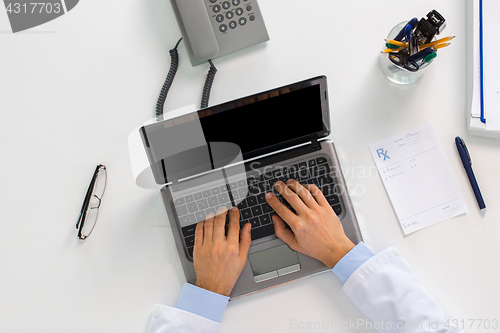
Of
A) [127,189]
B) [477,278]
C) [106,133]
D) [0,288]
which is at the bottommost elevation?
[477,278]

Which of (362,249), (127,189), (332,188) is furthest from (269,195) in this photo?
(127,189)

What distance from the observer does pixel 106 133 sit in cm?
87

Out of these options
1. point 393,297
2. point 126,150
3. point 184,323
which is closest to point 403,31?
point 393,297

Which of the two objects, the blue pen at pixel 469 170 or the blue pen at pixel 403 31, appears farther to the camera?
the blue pen at pixel 469 170

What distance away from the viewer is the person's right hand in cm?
79

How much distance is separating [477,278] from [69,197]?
3.53ft

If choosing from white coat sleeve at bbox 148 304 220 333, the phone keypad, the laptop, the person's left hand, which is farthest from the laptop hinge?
white coat sleeve at bbox 148 304 220 333

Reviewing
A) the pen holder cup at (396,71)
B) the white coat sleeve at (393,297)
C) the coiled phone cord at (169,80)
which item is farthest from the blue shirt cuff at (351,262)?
the coiled phone cord at (169,80)

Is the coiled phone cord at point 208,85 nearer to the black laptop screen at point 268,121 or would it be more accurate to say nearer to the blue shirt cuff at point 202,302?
the black laptop screen at point 268,121

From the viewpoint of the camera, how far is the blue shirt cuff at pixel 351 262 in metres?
0.77

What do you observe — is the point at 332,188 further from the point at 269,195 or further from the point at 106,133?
the point at 106,133

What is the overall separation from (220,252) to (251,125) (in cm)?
32

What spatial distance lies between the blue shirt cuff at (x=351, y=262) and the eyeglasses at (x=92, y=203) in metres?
0.63

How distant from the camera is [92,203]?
85cm
